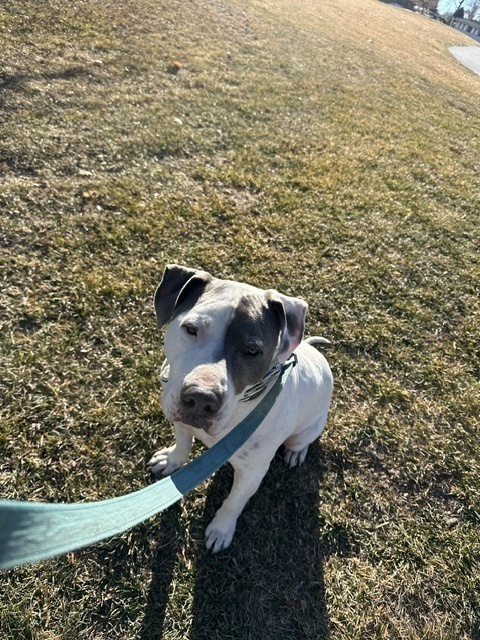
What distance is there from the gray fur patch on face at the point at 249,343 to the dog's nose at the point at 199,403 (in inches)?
7.8

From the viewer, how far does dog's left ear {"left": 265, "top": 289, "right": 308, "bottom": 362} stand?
8.11 ft

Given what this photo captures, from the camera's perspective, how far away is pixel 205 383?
202 cm

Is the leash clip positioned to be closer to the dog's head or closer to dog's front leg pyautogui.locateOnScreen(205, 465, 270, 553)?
the dog's head

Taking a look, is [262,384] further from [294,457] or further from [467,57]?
[467,57]

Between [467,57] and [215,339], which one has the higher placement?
[467,57]

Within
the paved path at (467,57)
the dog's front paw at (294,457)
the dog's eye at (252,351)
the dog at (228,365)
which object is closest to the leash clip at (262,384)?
the dog at (228,365)

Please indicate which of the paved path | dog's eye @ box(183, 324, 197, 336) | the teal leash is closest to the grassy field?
the teal leash

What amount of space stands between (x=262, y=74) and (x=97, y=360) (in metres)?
9.47

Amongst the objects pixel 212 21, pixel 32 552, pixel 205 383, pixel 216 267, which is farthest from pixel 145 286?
A: pixel 212 21

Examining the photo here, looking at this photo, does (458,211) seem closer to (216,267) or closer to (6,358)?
(216,267)

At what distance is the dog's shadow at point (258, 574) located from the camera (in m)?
2.70

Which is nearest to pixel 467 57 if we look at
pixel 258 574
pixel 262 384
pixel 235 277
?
pixel 235 277

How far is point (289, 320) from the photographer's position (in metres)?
2.51

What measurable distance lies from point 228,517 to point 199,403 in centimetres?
135
